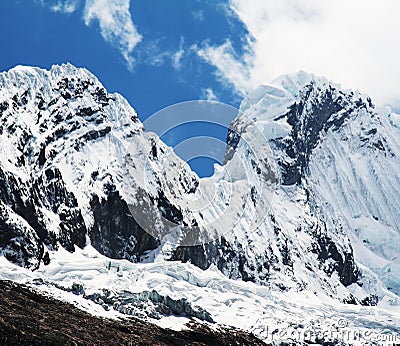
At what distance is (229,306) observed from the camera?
353ft

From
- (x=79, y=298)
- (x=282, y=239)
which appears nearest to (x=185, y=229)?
(x=282, y=239)

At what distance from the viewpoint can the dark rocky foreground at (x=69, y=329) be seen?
4844 cm

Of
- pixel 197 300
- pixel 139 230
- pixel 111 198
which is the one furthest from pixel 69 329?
pixel 139 230

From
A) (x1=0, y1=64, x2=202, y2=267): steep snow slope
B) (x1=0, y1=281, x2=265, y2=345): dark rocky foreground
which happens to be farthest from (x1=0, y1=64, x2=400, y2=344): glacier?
(x1=0, y1=281, x2=265, y2=345): dark rocky foreground

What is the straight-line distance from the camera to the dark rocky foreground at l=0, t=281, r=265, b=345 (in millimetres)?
48438

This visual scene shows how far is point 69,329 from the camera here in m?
55.2

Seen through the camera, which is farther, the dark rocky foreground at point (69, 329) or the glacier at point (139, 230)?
the glacier at point (139, 230)

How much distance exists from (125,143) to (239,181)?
1935 inches

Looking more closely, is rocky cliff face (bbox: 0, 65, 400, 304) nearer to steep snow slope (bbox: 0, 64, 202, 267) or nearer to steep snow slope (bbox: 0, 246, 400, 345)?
steep snow slope (bbox: 0, 64, 202, 267)

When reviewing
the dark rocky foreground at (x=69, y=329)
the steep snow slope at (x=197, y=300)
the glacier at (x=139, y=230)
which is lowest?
the dark rocky foreground at (x=69, y=329)

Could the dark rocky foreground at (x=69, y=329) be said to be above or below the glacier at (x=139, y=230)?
below

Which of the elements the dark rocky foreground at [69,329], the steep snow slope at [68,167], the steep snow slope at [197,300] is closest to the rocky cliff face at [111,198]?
the steep snow slope at [68,167]

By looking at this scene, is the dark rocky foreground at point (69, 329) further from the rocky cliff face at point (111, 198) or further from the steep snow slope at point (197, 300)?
the rocky cliff face at point (111, 198)

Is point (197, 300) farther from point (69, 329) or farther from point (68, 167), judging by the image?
point (69, 329)
